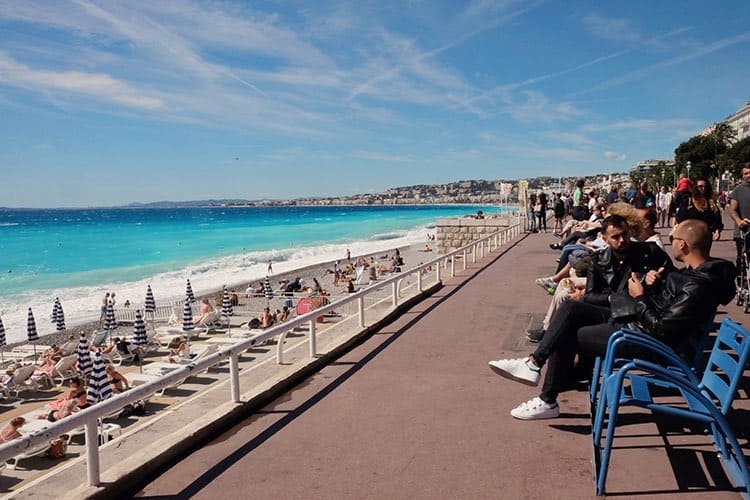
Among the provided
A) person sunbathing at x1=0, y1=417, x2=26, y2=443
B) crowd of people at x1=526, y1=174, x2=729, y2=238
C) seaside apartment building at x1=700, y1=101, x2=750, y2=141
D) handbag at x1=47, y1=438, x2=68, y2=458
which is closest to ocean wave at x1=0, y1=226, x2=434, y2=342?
person sunbathing at x1=0, y1=417, x2=26, y2=443

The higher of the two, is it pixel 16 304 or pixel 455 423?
pixel 455 423

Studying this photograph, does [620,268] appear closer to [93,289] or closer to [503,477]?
[503,477]

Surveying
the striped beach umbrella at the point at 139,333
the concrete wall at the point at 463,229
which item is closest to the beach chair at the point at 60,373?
the striped beach umbrella at the point at 139,333

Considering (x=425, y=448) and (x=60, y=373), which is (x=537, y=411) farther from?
(x=60, y=373)

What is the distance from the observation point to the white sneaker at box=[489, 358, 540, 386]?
390 cm

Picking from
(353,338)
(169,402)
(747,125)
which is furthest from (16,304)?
(747,125)

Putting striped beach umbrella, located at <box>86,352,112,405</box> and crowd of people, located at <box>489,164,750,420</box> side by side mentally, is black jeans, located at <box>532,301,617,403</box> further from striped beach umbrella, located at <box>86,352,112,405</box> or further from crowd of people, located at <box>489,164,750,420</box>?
striped beach umbrella, located at <box>86,352,112,405</box>

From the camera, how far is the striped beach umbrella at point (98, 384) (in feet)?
29.7

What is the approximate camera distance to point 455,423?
3996 mm

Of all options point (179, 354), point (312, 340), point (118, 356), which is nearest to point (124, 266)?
point (118, 356)

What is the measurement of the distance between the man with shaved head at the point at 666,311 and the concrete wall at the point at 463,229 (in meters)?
24.6

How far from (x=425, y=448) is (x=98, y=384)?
293 inches

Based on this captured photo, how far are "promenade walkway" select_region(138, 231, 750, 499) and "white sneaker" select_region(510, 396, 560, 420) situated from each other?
0.05 metres

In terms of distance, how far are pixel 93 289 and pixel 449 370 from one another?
38.1 metres
